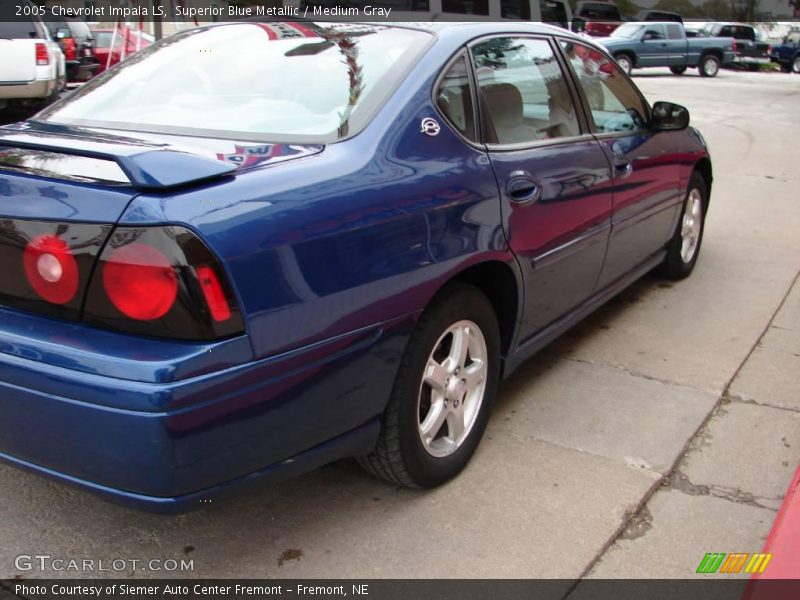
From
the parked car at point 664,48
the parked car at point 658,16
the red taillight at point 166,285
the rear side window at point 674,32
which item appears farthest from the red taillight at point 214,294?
the parked car at point 658,16

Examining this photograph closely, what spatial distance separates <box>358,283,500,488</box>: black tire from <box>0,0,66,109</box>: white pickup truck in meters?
8.09


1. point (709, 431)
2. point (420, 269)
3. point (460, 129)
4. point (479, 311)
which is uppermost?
point (460, 129)

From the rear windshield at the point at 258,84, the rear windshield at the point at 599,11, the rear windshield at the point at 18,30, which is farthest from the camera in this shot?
the rear windshield at the point at 599,11

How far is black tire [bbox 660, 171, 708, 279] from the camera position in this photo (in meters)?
5.22

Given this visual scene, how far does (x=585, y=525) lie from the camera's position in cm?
279

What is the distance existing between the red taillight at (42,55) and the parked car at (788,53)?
98.1ft

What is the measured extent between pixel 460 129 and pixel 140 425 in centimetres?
157

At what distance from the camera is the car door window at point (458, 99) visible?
293 cm

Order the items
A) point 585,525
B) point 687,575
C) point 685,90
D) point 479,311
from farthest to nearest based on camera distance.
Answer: point 685,90
point 479,311
point 585,525
point 687,575

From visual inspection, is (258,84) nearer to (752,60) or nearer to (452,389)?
(452,389)

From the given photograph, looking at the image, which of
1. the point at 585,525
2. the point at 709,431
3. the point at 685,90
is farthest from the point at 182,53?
the point at 685,90

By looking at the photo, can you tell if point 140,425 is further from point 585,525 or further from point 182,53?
point 182,53

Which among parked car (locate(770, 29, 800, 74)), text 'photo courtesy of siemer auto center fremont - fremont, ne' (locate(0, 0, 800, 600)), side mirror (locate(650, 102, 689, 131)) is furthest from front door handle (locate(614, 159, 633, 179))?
parked car (locate(770, 29, 800, 74))

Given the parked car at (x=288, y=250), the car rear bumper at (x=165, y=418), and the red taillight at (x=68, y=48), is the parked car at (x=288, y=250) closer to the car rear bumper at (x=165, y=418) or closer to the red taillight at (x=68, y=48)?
the car rear bumper at (x=165, y=418)
